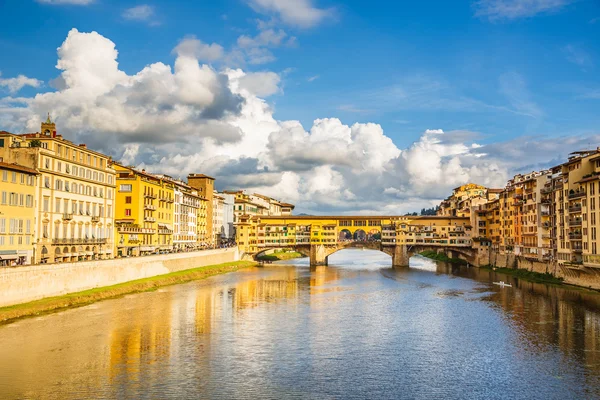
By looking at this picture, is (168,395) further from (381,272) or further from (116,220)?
(381,272)

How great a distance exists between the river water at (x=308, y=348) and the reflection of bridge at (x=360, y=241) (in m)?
52.6

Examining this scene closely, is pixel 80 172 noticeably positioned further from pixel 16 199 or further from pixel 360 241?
pixel 360 241

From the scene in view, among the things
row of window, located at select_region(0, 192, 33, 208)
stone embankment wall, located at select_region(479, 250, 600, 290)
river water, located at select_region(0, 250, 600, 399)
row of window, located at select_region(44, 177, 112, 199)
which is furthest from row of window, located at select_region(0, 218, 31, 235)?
stone embankment wall, located at select_region(479, 250, 600, 290)

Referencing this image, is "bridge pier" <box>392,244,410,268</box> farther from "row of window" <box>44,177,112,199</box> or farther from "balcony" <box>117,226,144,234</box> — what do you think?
"row of window" <box>44,177,112,199</box>

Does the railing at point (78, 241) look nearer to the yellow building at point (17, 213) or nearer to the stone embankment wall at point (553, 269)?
the yellow building at point (17, 213)

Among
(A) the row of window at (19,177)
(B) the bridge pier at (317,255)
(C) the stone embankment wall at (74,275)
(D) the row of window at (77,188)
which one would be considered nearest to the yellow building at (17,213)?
(A) the row of window at (19,177)

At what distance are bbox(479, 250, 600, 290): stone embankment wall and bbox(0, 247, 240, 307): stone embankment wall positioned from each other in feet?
157

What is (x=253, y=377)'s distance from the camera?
2814 cm

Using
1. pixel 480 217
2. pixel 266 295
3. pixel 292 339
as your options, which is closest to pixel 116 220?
pixel 266 295

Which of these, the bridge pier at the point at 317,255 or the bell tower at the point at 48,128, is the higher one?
the bell tower at the point at 48,128

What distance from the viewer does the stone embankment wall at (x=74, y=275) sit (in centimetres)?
4100

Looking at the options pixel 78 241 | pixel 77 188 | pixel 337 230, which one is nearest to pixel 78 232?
pixel 78 241

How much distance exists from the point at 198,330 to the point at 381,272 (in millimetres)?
56618

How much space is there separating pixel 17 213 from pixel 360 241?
74.6 meters
